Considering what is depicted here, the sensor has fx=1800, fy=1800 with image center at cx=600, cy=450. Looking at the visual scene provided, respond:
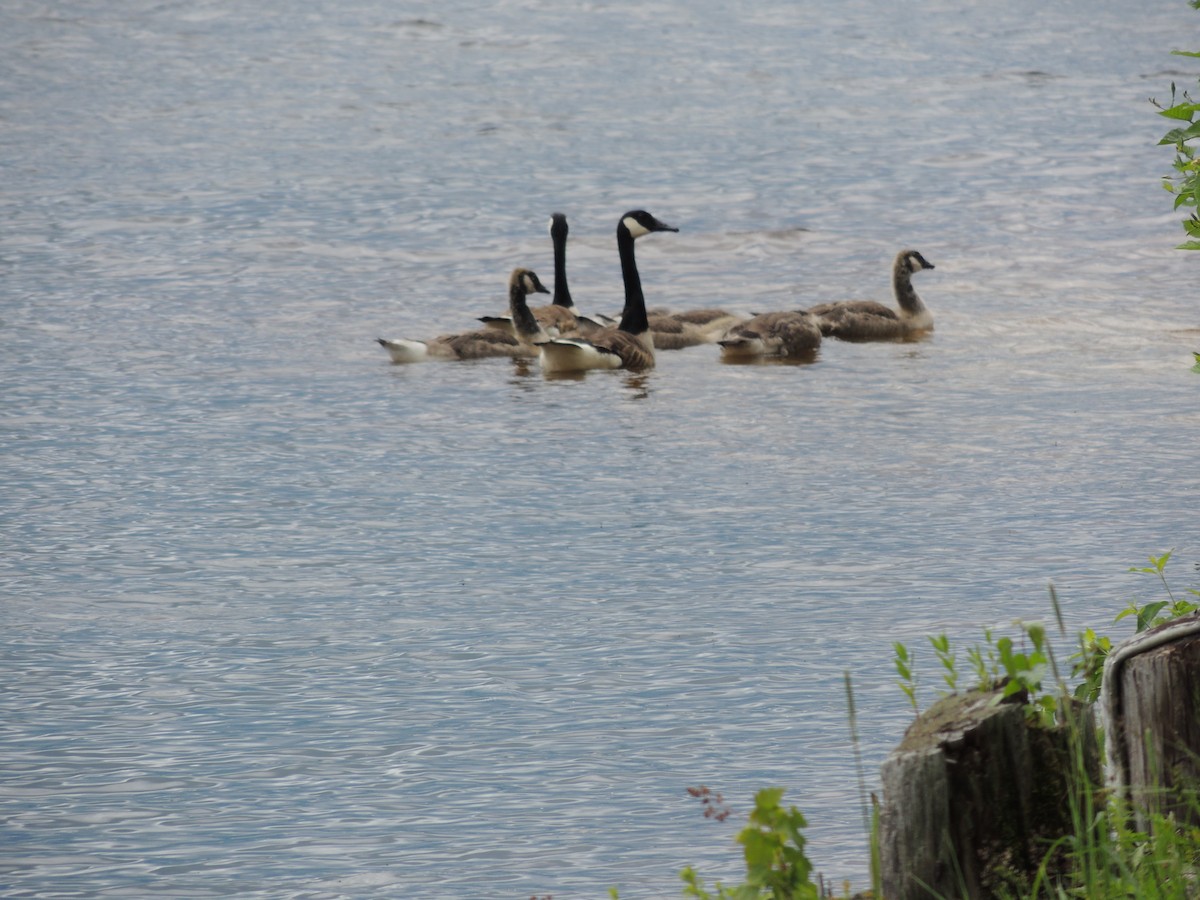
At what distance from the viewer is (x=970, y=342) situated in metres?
14.2

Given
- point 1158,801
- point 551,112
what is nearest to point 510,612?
point 1158,801

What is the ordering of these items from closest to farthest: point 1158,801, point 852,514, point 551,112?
point 1158,801, point 852,514, point 551,112

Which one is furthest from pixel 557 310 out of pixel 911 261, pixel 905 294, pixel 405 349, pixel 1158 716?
pixel 1158 716

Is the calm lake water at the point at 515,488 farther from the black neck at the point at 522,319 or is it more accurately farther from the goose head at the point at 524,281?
the goose head at the point at 524,281

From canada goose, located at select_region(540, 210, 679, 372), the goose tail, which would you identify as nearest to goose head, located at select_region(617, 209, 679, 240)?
canada goose, located at select_region(540, 210, 679, 372)

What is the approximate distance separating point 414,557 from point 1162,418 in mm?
5013

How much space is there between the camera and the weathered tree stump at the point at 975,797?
3672mm

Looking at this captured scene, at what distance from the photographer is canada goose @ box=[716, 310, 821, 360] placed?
1376 centimetres

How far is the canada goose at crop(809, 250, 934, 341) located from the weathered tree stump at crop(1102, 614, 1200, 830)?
1074 cm

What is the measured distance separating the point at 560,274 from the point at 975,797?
42.5 ft

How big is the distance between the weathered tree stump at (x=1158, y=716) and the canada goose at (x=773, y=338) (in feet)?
32.5

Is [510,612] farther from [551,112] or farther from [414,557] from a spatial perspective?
[551,112]

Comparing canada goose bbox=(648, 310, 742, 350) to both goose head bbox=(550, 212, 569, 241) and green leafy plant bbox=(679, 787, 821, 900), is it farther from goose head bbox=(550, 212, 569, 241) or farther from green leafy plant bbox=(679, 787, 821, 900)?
green leafy plant bbox=(679, 787, 821, 900)

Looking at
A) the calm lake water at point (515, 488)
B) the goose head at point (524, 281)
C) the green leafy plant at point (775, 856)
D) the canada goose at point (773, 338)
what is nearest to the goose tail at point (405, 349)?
the calm lake water at point (515, 488)
